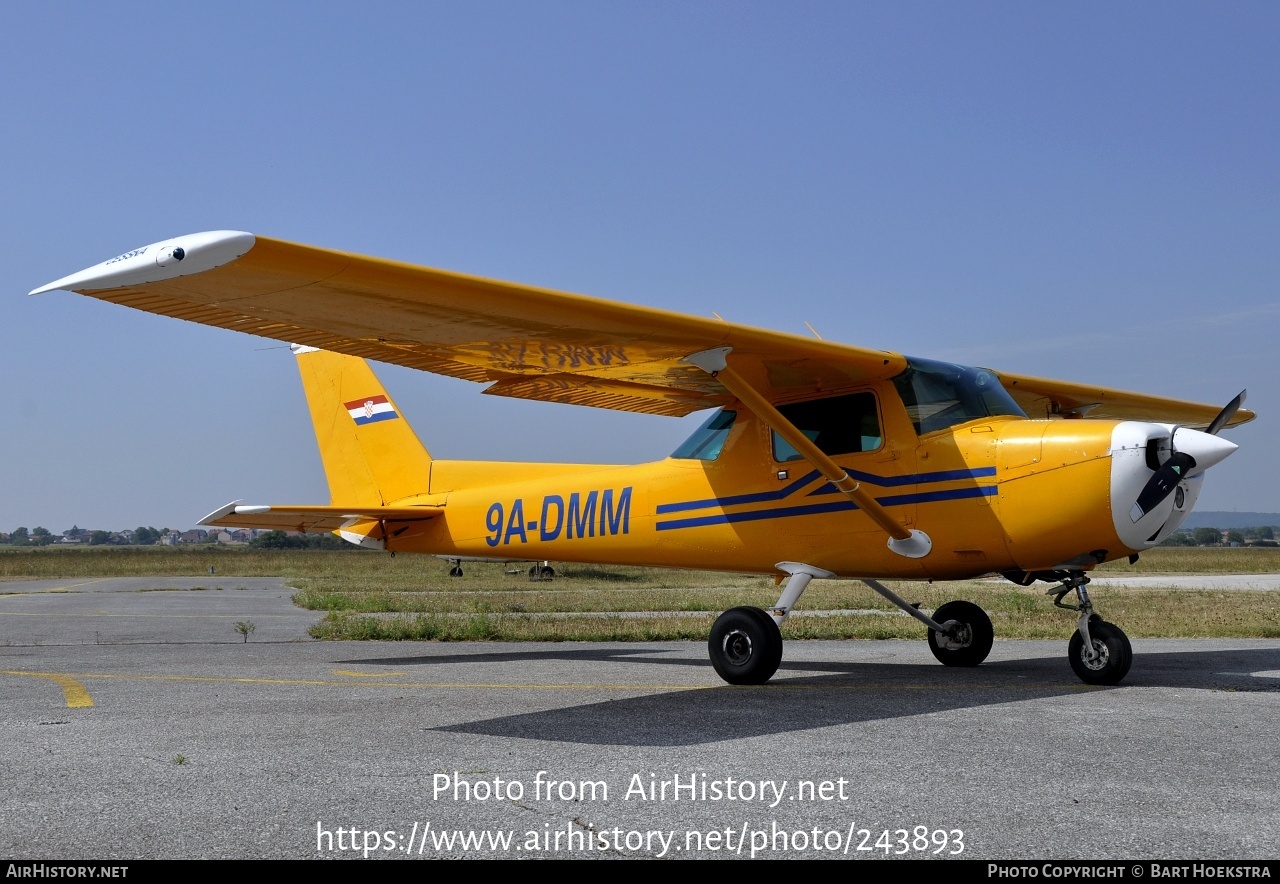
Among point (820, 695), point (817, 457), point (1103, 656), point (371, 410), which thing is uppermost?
point (371, 410)

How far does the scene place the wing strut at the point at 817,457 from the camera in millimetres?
8477

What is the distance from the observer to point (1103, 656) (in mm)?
8328

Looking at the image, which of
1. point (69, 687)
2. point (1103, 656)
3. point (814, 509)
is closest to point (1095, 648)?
point (1103, 656)

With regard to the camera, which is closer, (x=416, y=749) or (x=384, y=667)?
(x=416, y=749)

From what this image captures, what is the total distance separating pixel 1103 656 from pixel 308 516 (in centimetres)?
820

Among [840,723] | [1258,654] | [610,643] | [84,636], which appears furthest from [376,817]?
[84,636]

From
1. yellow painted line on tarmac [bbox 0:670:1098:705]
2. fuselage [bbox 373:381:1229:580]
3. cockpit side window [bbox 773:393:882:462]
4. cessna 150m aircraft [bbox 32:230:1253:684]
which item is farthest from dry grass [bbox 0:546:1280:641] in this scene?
cockpit side window [bbox 773:393:882:462]

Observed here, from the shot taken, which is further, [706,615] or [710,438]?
[706,615]

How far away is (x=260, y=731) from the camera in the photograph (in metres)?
6.39

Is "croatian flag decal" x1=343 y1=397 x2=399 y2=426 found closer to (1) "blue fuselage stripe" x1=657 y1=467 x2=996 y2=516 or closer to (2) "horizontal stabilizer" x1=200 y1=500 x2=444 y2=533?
(2) "horizontal stabilizer" x1=200 y1=500 x2=444 y2=533

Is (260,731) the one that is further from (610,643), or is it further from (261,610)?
(261,610)

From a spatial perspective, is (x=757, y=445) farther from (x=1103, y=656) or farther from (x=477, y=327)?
(x=1103, y=656)

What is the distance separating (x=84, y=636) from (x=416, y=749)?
10.5 m

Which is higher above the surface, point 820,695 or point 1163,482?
point 1163,482
